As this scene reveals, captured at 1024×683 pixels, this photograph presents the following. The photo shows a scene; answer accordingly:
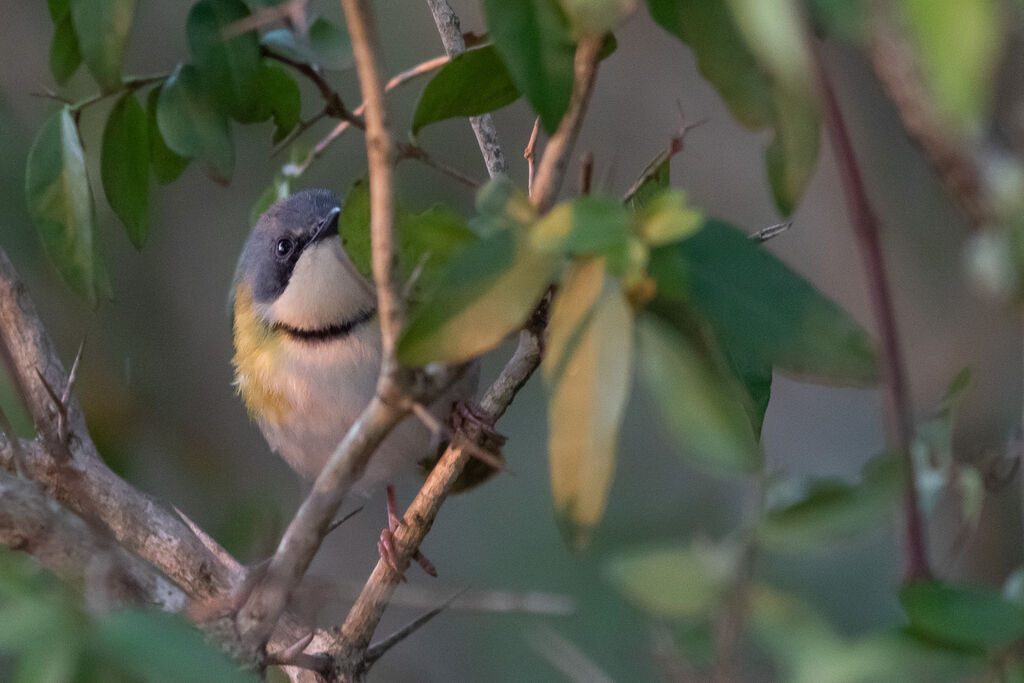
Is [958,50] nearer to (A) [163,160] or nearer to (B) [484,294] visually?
(B) [484,294]

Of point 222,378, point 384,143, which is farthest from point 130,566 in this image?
point 222,378

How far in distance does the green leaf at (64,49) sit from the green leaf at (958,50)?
40.5 inches

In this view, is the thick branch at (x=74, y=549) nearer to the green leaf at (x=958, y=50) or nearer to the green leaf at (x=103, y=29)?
the green leaf at (x=103, y=29)

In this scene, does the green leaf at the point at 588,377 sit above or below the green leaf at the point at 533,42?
below

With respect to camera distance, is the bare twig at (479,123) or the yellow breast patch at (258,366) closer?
the bare twig at (479,123)

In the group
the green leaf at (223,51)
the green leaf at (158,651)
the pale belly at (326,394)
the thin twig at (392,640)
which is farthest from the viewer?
the pale belly at (326,394)

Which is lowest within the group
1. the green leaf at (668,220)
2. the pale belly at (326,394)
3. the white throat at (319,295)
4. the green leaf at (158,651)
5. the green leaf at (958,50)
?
the pale belly at (326,394)

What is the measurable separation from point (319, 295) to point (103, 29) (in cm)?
114

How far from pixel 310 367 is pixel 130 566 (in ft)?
3.63

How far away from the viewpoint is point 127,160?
1.34 meters

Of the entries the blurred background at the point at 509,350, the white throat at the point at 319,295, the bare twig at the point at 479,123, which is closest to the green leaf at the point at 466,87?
the bare twig at the point at 479,123

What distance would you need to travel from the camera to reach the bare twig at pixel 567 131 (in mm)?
817

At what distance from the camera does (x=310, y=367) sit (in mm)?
2096

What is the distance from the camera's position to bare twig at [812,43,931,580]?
27.1 inches
